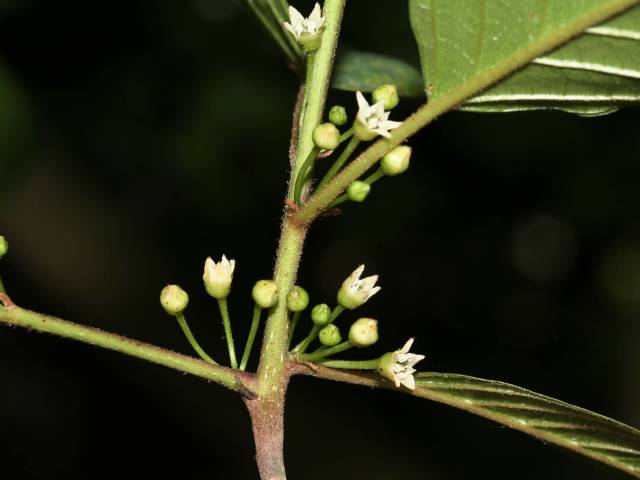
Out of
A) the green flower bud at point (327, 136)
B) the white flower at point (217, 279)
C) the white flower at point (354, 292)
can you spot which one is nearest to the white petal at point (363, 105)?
the green flower bud at point (327, 136)

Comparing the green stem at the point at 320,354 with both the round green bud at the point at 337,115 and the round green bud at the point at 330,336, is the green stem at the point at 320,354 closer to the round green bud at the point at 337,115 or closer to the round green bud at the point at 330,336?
the round green bud at the point at 330,336

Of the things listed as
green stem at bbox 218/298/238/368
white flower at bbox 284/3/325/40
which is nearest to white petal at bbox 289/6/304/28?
white flower at bbox 284/3/325/40

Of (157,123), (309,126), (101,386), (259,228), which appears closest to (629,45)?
(309,126)

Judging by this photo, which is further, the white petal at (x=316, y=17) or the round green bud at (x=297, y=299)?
the white petal at (x=316, y=17)

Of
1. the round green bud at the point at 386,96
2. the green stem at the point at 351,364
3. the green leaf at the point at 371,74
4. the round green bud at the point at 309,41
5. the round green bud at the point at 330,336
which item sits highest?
the green leaf at the point at 371,74

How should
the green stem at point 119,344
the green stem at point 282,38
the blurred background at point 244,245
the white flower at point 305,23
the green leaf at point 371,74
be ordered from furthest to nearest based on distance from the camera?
the blurred background at point 244,245 → the green leaf at point 371,74 → the green stem at point 282,38 → the white flower at point 305,23 → the green stem at point 119,344

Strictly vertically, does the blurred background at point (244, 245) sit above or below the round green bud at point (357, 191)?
above

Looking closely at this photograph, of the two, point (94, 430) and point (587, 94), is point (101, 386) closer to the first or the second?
point (94, 430)

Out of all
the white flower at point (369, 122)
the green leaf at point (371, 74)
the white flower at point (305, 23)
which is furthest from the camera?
the green leaf at point (371, 74)
